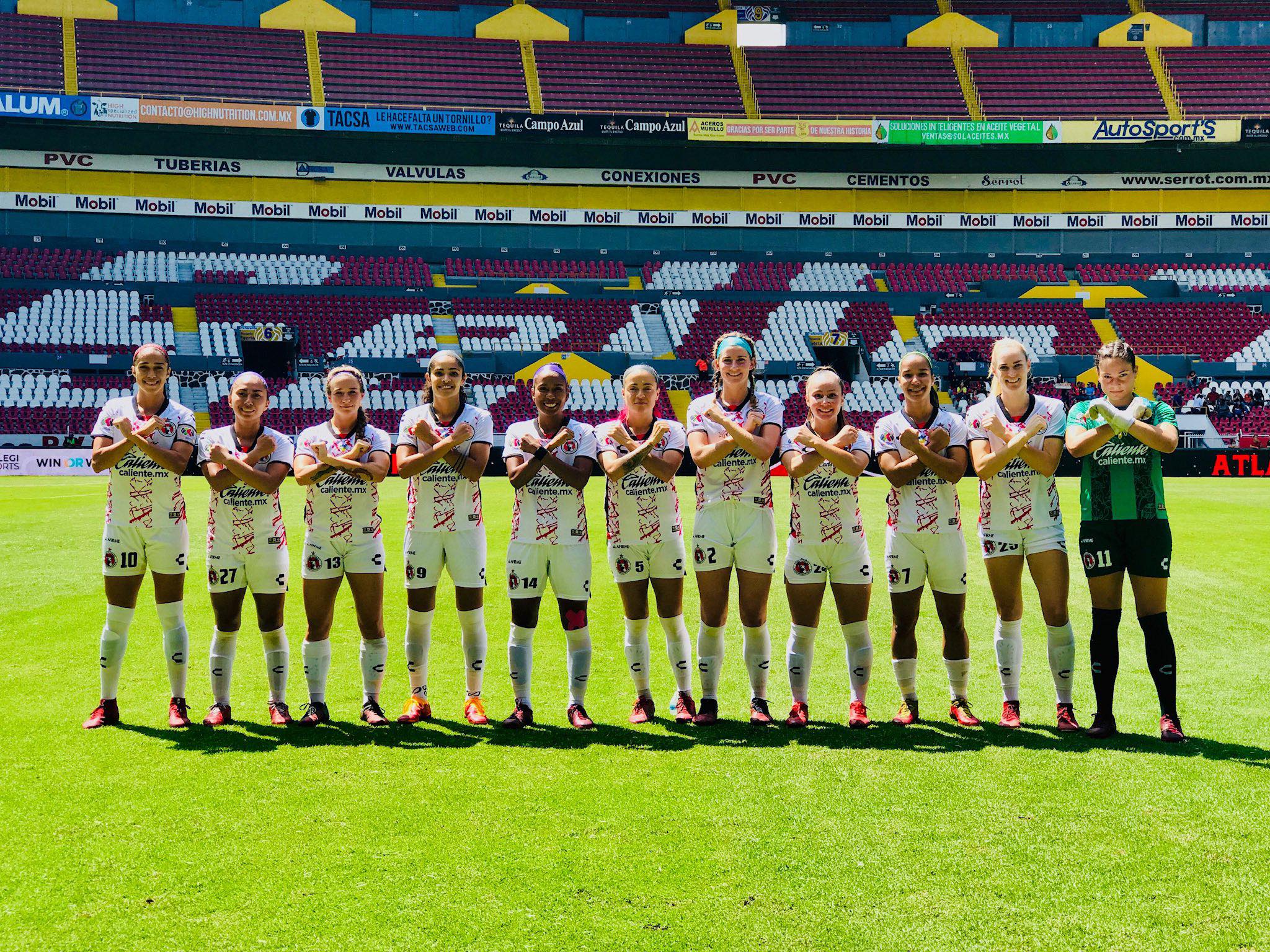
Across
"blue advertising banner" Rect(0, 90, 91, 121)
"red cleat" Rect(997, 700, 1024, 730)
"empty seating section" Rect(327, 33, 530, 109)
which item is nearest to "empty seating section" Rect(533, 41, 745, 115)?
"empty seating section" Rect(327, 33, 530, 109)

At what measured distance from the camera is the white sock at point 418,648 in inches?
273

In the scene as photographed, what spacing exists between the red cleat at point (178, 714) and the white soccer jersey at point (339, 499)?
1.40 meters

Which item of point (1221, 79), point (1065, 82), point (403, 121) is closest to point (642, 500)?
point (403, 121)

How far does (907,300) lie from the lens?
44500mm

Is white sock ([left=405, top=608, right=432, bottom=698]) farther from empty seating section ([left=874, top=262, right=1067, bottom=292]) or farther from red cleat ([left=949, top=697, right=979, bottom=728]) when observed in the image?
empty seating section ([left=874, top=262, right=1067, bottom=292])

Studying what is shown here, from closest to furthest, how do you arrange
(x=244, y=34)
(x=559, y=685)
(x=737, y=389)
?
(x=737, y=389) → (x=559, y=685) → (x=244, y=34)

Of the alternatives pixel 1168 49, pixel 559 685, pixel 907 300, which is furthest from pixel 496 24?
pixel 559 685

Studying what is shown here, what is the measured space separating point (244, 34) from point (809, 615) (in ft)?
154

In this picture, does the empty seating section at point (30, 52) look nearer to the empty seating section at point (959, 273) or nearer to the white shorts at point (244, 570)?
the empty seating section at point (959, 273)

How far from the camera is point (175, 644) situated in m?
6.89

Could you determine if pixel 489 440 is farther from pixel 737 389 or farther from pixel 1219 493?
pixel 1219 493

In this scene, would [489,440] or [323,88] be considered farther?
[323,88]

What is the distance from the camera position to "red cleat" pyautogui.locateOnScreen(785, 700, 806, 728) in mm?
6793

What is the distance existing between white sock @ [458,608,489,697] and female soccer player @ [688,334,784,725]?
4.65 feet
